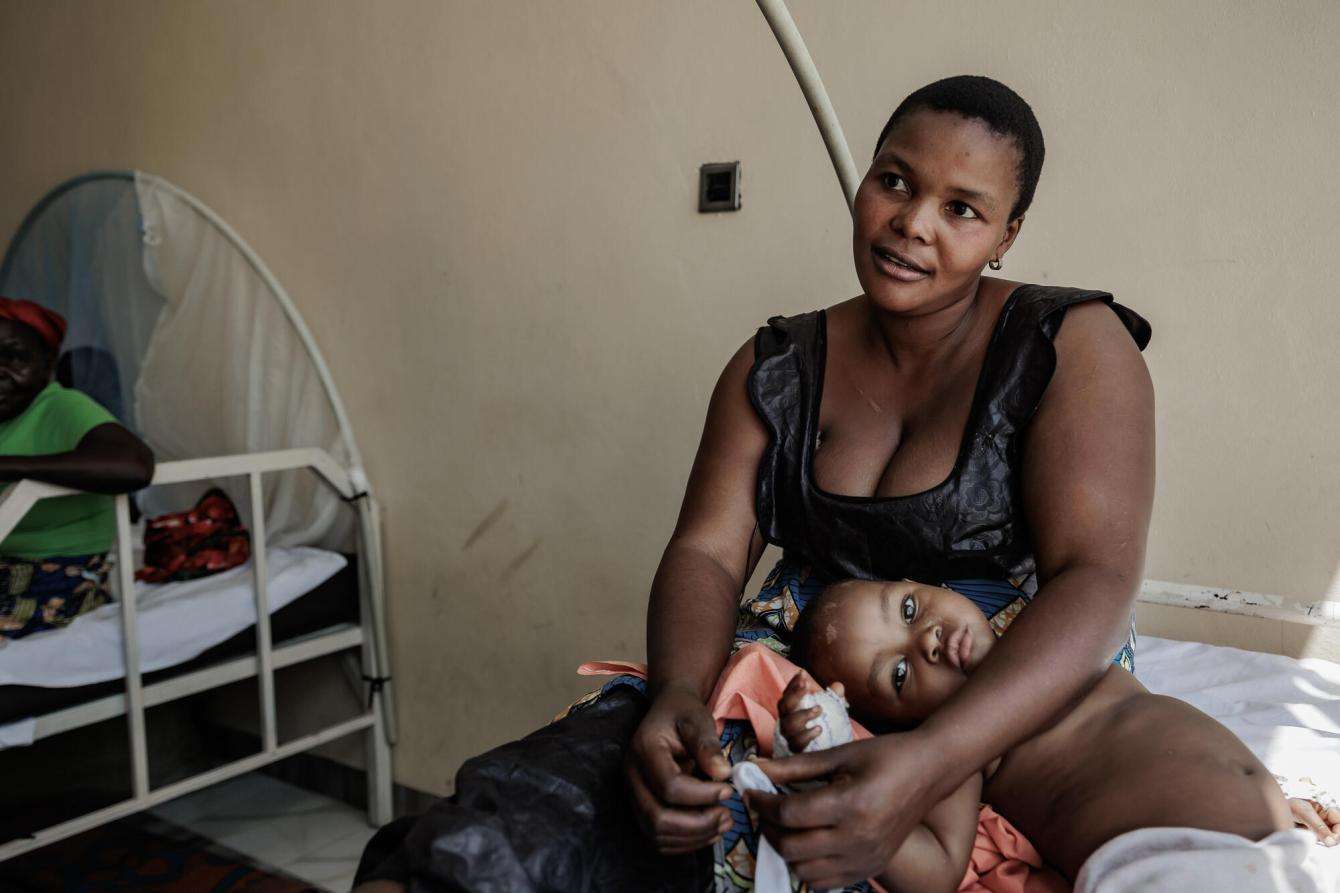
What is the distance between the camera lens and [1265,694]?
1.35 meters

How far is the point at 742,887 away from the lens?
0.95m

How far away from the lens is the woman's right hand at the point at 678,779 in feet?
2.94

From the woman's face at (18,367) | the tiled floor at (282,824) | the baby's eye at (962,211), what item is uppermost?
the baby's eye at (962,211)

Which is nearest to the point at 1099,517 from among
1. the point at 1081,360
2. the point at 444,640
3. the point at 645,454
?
the point at 1081,360

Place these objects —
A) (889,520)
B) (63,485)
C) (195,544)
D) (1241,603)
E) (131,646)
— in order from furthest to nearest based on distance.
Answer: (195,544) → (131,646) → (63,485) → (1241,603) → (889,520)

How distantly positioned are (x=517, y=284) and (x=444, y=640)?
34.5 inches

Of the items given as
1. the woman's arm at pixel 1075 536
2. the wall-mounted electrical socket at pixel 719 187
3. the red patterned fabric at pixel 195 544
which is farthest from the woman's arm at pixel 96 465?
the woman's arm at pixel 1075 536

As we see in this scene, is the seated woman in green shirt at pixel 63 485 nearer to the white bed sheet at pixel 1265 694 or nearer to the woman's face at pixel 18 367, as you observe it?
the woman's face at pixel 18 367

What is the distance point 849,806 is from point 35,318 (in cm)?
218

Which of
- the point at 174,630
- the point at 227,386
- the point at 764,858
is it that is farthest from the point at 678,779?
the point at 227,386

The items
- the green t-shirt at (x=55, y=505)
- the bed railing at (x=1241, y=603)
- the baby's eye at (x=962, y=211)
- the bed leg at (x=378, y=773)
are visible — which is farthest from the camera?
the bed leg at (x=378, y=773)

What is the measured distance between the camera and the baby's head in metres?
1.06

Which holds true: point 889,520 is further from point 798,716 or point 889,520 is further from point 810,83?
point 810,83

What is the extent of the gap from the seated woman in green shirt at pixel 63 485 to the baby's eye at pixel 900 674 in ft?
5.05
